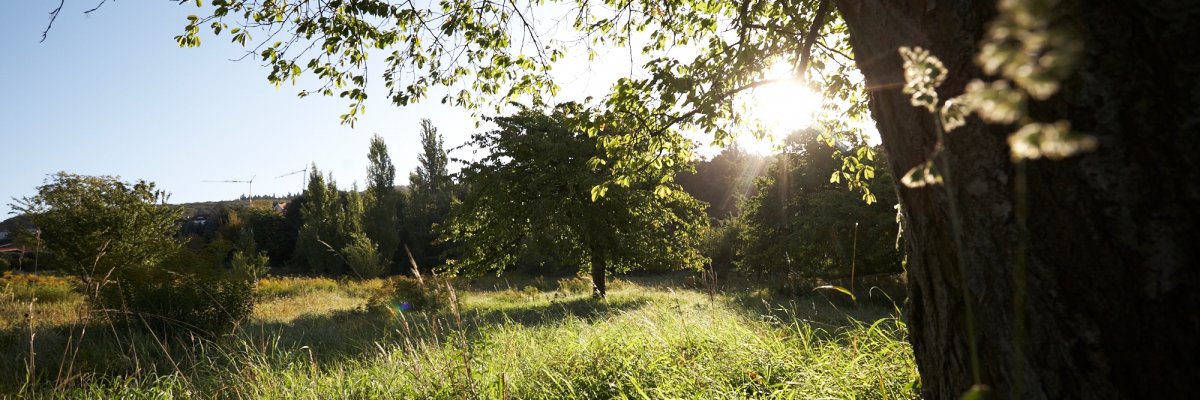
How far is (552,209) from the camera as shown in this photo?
15.1 meters

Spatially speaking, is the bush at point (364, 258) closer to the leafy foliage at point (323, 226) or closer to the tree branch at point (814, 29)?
the leafy foliage at point (323, 226)

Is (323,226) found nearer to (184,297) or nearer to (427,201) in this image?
(427,201)

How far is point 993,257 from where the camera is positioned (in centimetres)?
121

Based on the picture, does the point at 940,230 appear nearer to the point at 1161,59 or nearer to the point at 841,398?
the point at 1161,59

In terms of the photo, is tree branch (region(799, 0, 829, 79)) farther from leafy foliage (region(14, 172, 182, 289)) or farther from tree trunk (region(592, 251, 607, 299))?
leafy foliage (region(14, 172, 182, 289))

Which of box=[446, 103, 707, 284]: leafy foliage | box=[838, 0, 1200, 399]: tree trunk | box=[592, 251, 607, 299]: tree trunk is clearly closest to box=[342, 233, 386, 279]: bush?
box=[446, 103, 707, 284]: leafy foliage

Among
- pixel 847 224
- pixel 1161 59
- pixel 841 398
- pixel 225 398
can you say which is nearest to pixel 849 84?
pixel 841 398

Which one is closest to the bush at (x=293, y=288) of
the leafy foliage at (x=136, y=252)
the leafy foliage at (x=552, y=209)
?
the leafy foliage at (x=136, y=252)

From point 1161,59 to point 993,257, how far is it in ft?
1.51

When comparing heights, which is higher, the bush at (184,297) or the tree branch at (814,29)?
the tree branch at (814,29)

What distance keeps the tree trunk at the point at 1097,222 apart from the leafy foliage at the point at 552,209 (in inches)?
525

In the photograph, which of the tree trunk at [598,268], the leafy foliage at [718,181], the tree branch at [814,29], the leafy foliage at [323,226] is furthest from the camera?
the leafy foliage at [718,181]

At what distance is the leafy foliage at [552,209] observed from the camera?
50.3ft

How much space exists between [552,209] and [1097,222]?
46.8ft
